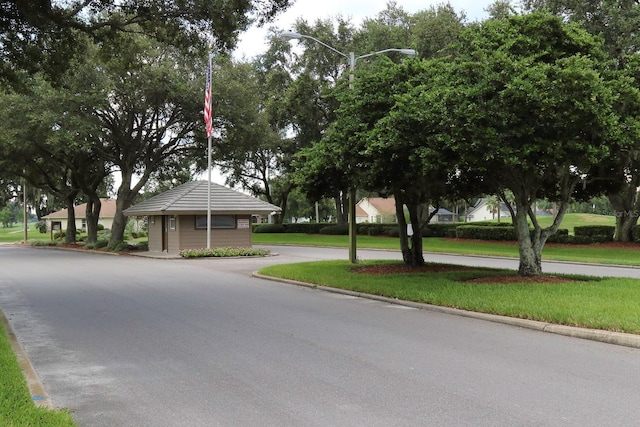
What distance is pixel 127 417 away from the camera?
4969mm

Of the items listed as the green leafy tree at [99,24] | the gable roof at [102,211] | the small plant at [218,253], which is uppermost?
the green leafy tree at [99,24]

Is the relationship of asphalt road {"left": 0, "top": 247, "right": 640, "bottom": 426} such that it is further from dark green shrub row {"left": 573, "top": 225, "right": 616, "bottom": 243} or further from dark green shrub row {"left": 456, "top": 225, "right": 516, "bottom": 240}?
dark green shrub row {"left": 573, "top": 225, "right": 616, "bottom": 243}

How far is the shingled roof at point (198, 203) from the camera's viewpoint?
30.2 metres

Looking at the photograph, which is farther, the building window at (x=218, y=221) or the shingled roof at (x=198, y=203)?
the building window at (x=218, y=221)

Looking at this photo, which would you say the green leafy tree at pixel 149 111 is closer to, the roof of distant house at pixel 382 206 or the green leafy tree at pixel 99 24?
the green leafy tree at pixel 99 24

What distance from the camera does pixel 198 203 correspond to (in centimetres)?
3106

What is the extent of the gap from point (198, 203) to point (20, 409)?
2674 centimetres

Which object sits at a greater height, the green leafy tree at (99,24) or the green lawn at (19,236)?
the green leafy tree at (99,24)

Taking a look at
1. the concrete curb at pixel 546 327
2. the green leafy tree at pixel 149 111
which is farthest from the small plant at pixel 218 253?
the concrete curb at pixel 546 327

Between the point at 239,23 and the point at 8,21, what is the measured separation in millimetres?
4911

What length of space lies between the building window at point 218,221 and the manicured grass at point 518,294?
53.3 feet

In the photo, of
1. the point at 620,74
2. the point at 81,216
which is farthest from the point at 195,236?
the point at 81,216

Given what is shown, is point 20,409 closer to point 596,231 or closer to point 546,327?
point 546,327

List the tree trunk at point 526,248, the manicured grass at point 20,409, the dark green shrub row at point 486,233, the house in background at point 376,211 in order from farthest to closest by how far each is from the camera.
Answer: the house in background at point 376,211, the dark green shrub row at point 486,233, the tree trunk at point 526,248, the manicured grass at point 20,409
